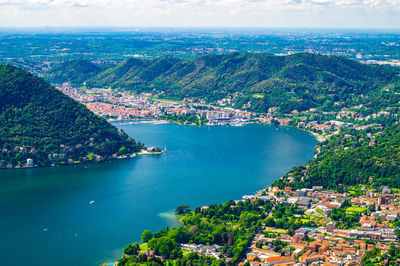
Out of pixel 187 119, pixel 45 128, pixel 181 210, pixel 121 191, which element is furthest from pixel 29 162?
pixel 187 119

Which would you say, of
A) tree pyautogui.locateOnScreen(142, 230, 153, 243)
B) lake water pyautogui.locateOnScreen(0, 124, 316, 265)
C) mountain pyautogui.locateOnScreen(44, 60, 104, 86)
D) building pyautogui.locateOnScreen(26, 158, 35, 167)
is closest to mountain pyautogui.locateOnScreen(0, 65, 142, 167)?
building pyautogui.locateOnScreen(26, 158, 35, 167)

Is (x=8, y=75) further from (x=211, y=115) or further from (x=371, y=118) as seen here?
(x=371, y=118)

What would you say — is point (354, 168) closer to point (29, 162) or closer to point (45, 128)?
point (29, 162)

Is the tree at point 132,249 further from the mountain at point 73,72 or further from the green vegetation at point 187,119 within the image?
the mountain at point 73,72

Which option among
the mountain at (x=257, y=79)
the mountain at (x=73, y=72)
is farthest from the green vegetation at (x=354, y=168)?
the mountain at (x=73, y=72)

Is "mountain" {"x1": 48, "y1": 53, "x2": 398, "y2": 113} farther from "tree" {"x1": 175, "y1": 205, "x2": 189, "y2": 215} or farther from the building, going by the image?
"tree" {"x1": 175, "y1": 205, "x2": 189, "y2": 215}
